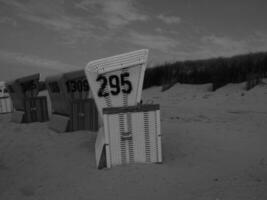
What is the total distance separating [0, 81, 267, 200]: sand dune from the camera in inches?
118

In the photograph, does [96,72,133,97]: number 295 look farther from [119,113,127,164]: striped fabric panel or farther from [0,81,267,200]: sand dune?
[0,81,267,200]: sand dune

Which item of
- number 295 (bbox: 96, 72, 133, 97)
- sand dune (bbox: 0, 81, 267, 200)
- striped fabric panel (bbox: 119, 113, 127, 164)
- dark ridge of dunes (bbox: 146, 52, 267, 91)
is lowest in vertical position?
sand dune (bbox: 0, 81, 267, 200)

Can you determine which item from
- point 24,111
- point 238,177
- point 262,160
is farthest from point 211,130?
point 24,111

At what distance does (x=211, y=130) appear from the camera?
5.86 m

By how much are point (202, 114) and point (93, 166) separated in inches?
A: 190

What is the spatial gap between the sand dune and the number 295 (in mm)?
1140

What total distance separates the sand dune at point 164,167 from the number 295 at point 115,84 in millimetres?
1140

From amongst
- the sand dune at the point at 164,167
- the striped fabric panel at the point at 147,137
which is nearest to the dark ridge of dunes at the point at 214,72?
the sand dune at the point at 164,167

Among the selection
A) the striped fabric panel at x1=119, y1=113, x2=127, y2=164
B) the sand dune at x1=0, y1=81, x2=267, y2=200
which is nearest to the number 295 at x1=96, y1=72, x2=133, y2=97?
the striped fabric panel at x1=119, y1=113, x2=127, y2=164

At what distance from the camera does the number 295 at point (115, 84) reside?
4.10m

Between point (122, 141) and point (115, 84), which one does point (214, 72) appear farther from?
point (122, 141)

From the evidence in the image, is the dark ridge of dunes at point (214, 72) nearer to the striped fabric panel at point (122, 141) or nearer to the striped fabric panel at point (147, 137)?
the striped fabric panel at point (147, 137)

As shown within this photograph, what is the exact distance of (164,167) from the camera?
3719 millimetres

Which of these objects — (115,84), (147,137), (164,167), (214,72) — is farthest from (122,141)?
(214,72)
